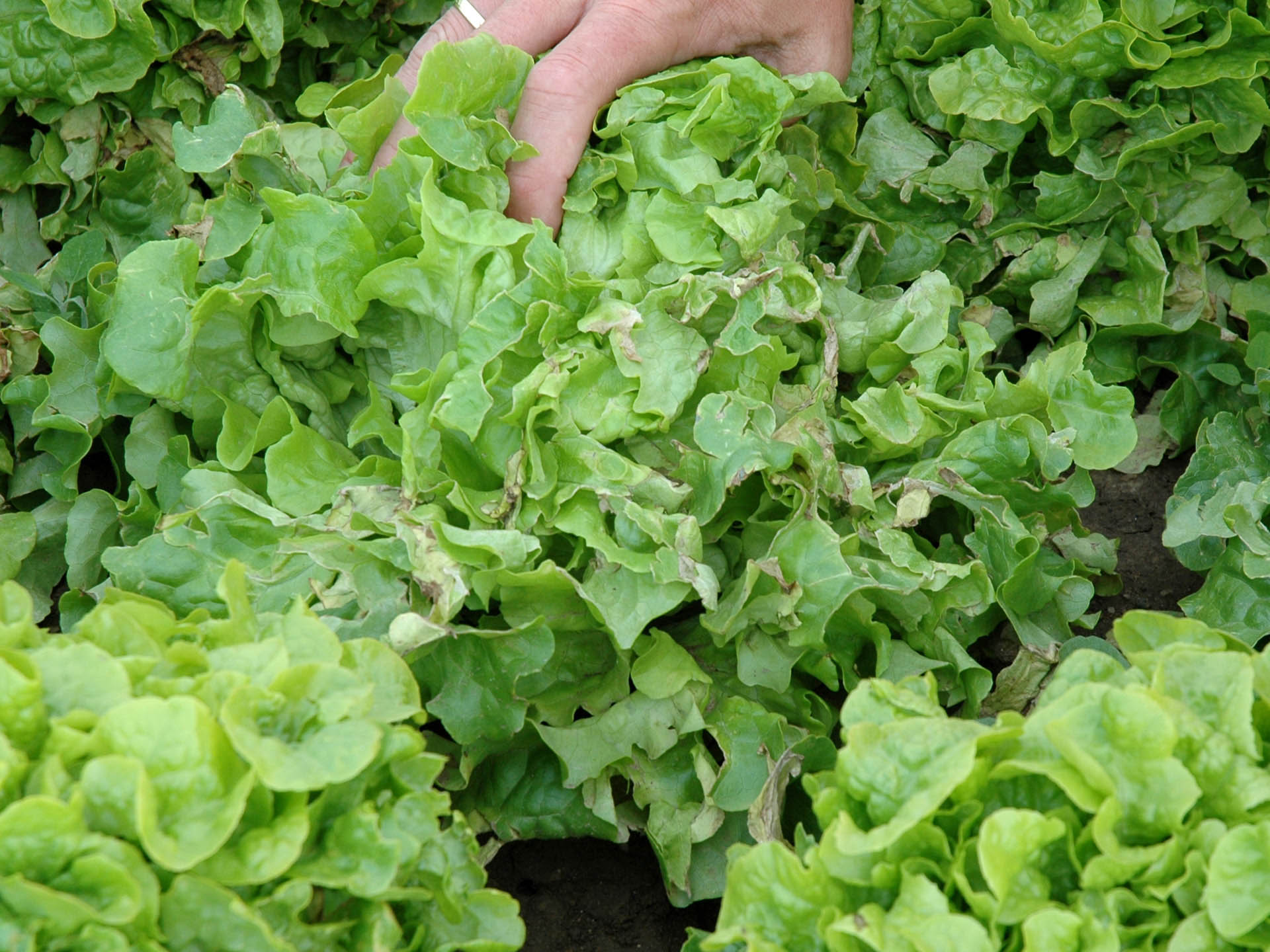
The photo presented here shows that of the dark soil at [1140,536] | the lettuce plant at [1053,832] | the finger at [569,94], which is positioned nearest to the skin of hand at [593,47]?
the finger at [569,94]

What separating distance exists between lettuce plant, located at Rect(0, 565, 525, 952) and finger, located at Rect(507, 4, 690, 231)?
A: 1.06 metres

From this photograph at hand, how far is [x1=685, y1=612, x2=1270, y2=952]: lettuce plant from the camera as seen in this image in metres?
1.35

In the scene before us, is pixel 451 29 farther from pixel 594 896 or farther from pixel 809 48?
pixel 594 896

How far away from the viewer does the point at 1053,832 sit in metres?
1.39

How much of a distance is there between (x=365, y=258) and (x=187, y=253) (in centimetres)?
31

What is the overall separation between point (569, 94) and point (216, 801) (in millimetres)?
1537

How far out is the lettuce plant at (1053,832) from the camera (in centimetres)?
135

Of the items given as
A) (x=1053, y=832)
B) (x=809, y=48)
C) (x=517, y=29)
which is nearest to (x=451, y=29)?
(x=517, y=29)

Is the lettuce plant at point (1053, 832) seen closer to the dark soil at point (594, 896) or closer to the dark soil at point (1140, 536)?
the dark soil at point (594, 896)

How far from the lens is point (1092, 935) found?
135cm

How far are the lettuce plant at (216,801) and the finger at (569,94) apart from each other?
1062mm

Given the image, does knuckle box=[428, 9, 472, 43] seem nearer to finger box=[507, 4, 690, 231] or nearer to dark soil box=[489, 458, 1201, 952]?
finger box=[507, 4, 690, 231]

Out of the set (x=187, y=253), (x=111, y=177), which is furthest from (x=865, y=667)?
(x=111, y=177)

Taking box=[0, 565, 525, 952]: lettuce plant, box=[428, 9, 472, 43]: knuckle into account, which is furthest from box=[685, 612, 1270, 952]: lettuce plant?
box=[428, 9, 472, 43]: knuckle
